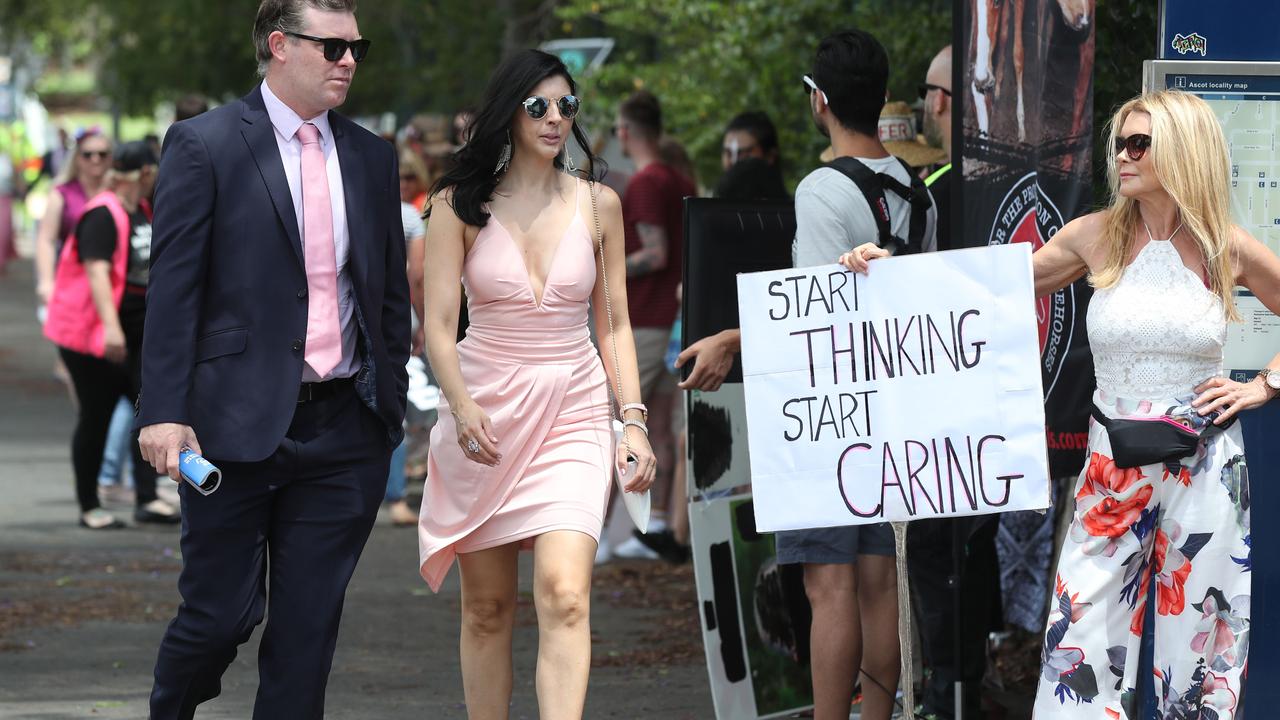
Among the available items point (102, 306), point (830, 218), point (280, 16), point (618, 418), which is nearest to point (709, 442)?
point (618, 418)

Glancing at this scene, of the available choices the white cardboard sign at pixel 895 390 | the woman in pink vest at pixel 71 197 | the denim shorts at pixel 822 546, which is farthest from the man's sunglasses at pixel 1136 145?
the woman in pink vest at pixel 71 197

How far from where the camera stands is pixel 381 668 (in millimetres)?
7301

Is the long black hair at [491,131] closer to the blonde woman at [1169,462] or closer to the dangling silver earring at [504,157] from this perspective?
the dangling silver earring at [504,157]

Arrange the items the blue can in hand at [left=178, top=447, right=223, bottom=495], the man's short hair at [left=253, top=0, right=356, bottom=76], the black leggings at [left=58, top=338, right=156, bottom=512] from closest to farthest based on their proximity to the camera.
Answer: the blue can in hand at [left=178, top=447, right=223, bottom=495] < the man's short hair at [left=253, top=0, right=356, bottom=76] < the black leggings at [left=58, top=338, right=156, bottom=512]

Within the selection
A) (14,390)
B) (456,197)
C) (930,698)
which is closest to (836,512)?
(456,197)

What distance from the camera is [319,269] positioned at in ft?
15.4

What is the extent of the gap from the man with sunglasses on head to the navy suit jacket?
153 centimetres

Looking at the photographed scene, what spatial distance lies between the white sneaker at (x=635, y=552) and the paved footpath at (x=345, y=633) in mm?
146

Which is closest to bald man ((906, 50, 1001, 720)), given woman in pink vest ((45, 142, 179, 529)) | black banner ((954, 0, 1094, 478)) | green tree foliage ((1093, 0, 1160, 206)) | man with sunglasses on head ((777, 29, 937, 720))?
black banner ((954, 0, 1094, 478))

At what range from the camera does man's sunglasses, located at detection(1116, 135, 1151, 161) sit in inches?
184

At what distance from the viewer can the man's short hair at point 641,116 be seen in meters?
9.83

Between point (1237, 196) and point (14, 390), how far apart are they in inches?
569

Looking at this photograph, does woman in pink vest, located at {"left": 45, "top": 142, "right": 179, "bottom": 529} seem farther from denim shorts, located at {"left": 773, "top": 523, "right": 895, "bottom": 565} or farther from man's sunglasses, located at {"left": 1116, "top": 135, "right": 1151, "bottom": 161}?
man's sunglasses, located at {"left": 1116, "top": 135, "right": 1151, "bottom": 161}

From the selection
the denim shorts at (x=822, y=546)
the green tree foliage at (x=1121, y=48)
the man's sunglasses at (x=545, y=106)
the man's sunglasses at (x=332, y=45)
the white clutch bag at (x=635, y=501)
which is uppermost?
the green tree foliage at (x=1121, y=48)
